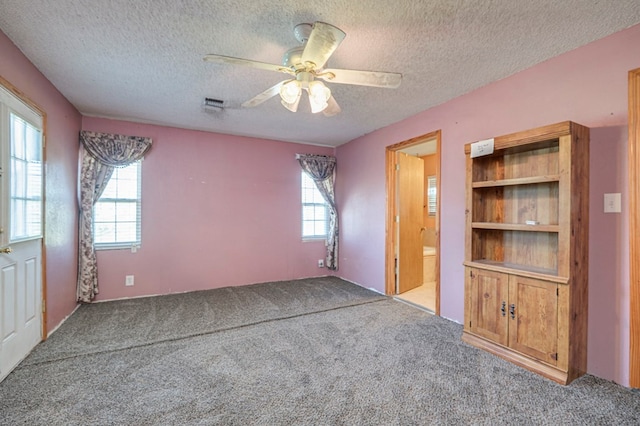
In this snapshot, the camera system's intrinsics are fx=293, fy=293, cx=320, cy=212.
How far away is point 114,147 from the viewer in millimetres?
3707

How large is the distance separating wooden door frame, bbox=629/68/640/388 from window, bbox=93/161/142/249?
4.89m

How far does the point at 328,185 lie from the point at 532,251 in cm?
322

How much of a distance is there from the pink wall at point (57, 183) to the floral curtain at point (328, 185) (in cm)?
299

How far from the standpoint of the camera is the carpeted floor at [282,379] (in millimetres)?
1680

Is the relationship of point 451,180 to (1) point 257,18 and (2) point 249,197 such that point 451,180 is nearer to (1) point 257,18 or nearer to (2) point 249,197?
(1) point 257,18

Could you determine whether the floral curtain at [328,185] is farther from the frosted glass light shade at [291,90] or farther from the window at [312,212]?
the frosted glass light shade at [291,90]

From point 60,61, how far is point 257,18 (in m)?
1.79

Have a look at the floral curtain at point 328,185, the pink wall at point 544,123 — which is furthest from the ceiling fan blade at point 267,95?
the floral curtain at point 328,185

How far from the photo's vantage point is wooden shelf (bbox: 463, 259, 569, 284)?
6.70 feet

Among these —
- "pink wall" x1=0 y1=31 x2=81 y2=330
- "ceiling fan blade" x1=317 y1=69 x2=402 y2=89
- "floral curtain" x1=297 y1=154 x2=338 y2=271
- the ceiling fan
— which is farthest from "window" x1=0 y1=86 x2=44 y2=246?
"floral curtain" x1=297 y1=154 x2=338 y2=271

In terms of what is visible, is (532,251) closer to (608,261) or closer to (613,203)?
(608,261)

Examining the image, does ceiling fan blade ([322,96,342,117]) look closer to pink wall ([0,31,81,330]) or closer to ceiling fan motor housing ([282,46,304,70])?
ceiling fan motor housing ([282,46,304,70])

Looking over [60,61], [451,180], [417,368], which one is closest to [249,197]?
[60,61]

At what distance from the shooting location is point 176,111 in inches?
137
